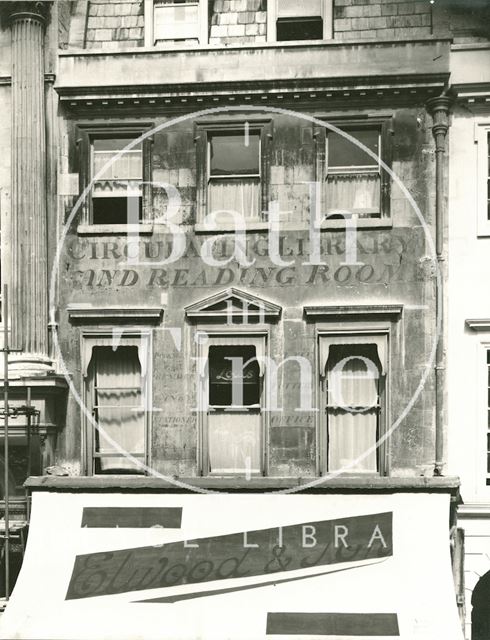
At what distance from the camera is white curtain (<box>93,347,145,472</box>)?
14.1 m

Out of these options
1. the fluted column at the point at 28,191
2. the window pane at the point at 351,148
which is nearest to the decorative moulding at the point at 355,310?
the window pane at the point at 351,148

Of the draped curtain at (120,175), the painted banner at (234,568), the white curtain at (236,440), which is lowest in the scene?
the painted banner at (234,568)

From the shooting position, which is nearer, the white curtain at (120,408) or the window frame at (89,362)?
the window frame at (89,362)

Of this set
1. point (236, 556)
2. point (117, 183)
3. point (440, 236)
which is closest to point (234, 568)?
point (236, 556)

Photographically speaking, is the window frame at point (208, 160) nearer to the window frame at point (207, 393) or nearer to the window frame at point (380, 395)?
the window frame at point (207, 393)

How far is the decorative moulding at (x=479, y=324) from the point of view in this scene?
1363cm

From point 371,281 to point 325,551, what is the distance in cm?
406

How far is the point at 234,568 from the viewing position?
12.8 meters

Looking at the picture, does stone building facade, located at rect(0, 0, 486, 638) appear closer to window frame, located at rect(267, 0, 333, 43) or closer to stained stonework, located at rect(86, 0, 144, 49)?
window frame, located at rect(267, 0, 333, 43)

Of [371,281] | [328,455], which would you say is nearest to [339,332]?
[371,281]

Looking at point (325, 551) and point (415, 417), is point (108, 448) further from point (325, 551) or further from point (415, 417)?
point (415, 417)

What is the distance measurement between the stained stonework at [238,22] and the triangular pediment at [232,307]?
13.2ft

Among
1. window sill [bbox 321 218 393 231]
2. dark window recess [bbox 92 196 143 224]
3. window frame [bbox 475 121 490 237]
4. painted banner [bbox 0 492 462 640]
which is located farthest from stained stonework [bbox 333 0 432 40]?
painted banner [bbox 0 492 462 640]

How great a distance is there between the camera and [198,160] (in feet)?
46.6
